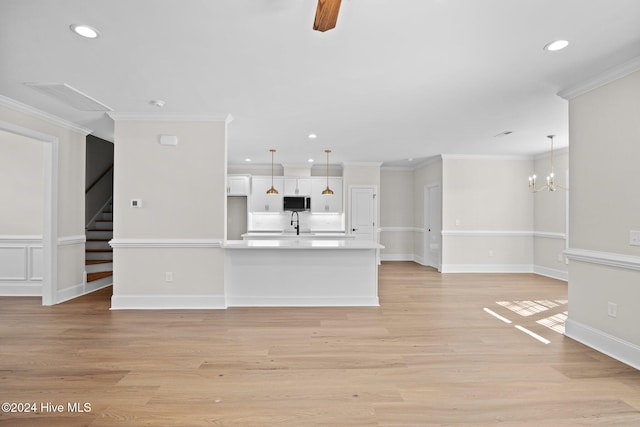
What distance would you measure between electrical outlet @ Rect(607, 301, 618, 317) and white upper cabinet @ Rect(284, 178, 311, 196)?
624cm

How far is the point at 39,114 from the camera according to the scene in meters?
4.30

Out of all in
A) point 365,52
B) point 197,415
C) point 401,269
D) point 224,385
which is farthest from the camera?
point 401,269

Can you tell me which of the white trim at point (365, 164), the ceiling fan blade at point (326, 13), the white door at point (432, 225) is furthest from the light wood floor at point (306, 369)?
the white trim at point (365, 164)

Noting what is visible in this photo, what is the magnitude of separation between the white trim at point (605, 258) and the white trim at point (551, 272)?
11.9ft

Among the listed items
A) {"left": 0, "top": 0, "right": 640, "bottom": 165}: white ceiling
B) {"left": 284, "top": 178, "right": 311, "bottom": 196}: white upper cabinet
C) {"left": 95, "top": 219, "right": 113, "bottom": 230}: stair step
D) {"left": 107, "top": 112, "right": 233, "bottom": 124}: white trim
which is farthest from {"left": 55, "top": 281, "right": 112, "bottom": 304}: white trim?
{"left": 284, "top": 178, "right": 311, "bottom": 196}: white upper cabinet

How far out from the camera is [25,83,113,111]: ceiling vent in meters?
3.40

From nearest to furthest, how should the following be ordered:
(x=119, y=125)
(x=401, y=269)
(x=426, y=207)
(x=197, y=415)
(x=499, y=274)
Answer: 1. (x=197, y=415)
2. (x=119, y=125)
3. (x=499, y=274)
4. (x=401, y=269)
5. (x=426, y=207)

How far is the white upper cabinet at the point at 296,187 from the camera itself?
27.3ft

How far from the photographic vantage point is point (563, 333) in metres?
3.54

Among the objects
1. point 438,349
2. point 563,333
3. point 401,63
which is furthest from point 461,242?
point 401,63

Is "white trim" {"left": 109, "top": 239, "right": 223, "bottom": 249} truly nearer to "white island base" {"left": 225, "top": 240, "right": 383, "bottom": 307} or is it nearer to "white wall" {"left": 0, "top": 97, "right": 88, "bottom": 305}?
"white island base" {"left": 225, "top": 240, "right": 383, "bottom": 307}

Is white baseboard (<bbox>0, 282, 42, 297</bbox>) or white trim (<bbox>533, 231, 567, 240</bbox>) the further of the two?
white trim (<bbox>533, 231, 567, 240</bbox>)

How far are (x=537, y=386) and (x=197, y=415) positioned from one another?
244cm

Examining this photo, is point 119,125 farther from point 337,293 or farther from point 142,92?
point 337,293
